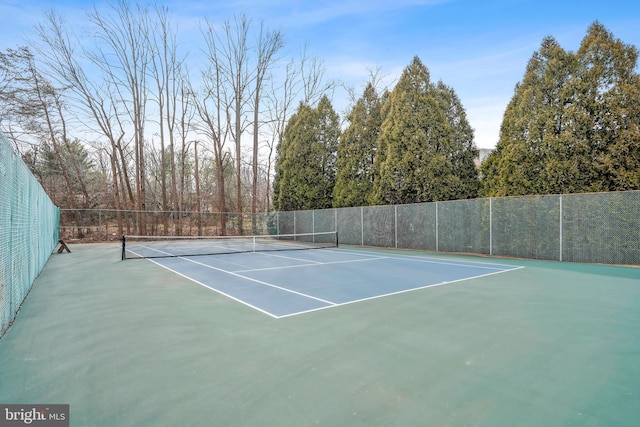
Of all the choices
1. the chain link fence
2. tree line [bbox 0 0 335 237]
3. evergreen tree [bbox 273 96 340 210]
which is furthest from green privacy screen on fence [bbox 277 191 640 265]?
tree line [bbox 0 0 335 237]

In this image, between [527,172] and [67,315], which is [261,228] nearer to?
[527,172]

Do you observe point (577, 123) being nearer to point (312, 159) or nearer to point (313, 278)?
point (313, 278)

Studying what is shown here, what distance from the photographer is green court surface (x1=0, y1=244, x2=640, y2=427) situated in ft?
7.60

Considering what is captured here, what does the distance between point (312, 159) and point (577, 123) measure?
14075mm

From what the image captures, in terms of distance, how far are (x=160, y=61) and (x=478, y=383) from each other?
27911 mm

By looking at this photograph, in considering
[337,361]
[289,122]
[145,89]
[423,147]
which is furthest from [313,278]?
[145,89]

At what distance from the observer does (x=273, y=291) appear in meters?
6.25

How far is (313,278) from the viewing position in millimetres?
7539

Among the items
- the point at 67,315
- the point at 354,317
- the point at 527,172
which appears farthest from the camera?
the point at 527,172

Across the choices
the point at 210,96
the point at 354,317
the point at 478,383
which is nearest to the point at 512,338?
the point at 478,383

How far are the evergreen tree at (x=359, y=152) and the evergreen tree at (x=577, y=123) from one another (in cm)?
725

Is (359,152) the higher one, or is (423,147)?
(359,152)

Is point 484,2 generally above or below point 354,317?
above

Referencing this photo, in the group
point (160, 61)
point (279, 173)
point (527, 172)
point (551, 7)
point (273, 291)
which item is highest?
point (160, 61)
